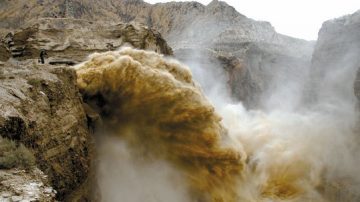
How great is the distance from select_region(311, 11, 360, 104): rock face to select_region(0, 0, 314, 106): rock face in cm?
1314

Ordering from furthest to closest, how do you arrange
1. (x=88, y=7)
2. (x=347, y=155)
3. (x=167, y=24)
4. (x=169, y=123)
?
1. (x=167, y=24)
2. (x=88, y=7)
3. (x=347, y=155)
4. (x=169, y=123)

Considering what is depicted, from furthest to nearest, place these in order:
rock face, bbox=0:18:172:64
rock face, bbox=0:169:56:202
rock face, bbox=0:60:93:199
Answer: rock face, bbox=0:18:172:64
rock face, bbox=0:60:93:199
rock face, bbox=0:169:56:202

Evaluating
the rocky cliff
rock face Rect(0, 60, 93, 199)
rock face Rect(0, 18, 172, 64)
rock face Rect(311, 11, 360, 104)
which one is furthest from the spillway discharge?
rock face Rect(311, 11, 360, 104)

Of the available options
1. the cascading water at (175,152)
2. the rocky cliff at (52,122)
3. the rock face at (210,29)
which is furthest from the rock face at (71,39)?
the rock face at (210,29)

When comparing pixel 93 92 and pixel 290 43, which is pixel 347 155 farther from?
pixel 290 43

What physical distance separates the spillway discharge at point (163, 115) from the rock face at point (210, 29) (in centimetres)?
2745

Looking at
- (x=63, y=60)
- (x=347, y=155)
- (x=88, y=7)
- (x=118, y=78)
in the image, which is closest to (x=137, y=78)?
(x=118, y=78)

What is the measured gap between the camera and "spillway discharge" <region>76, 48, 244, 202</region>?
13391 mm

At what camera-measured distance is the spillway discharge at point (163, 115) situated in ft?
43.9

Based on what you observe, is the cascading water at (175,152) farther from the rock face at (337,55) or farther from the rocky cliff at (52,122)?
the rock face at (337,55)

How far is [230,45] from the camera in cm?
5359

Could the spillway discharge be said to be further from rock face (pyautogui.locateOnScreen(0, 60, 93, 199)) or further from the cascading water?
rock face (pyautogui.locateOnScreen(0, 60, 93, 199))

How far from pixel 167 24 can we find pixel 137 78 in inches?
1745

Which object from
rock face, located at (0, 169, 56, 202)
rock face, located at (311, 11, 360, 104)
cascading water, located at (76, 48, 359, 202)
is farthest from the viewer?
rock face, located at (311, 11, 360, 104)
